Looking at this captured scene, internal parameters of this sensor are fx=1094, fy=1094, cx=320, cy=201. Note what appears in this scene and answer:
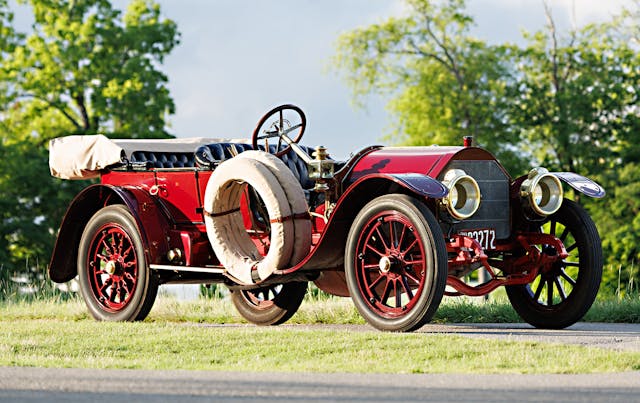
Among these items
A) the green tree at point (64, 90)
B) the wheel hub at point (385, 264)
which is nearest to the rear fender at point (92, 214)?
the wheel hub at point (385, 264)

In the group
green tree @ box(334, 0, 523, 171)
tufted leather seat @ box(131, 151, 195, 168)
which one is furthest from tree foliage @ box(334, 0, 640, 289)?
tufted leather seat @ box(131, 151, 195, 168)

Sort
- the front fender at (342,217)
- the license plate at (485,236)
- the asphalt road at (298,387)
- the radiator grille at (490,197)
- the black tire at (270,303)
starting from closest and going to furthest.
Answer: the asphalt road at (298,387) < the front fender at (342,217) < the license plate at (485,236) < the radiator grille at (490,197) < the black tire at (270,303)

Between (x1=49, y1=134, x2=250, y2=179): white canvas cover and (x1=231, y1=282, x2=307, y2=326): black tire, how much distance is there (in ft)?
5.51

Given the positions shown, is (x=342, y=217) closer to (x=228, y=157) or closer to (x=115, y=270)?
(x=228, y=157)

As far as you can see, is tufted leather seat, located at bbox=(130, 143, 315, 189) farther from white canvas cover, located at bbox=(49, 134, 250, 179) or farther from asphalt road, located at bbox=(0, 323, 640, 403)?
asphalt road, located at bbox=(0, 323, 640, 403)

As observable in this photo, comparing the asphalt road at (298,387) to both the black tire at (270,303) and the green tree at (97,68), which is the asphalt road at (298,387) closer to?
the black tire at (270,303)

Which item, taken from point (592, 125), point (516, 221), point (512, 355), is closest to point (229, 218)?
point (516, 221)

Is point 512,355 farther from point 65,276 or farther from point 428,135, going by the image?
point 428,135

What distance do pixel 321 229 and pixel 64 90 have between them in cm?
3109

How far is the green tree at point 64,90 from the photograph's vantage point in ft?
119

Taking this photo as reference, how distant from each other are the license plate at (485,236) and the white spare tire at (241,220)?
1.46m

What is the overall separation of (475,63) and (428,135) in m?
3.73

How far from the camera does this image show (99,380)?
662 centimetres

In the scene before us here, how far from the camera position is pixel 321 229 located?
10023 millimetres
